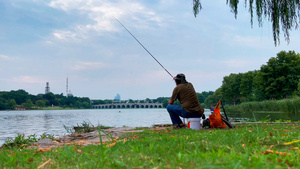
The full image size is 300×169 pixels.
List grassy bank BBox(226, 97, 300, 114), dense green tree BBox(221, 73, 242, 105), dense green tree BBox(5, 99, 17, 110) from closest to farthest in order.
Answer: grassy bank BBox(226, 97, 300, 114) → dense green tree BBox(221, 73, 242, 105) → dense green tree BBox(5, 99, 17, 110)

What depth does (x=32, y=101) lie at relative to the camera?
126312 millimetres

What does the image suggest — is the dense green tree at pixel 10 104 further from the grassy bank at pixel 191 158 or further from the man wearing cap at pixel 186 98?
the grassy bank at pixel 191 158

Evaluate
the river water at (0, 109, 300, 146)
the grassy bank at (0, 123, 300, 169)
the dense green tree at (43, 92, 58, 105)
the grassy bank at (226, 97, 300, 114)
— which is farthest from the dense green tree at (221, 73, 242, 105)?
the dense green tree at (43, 92, 58, 105)

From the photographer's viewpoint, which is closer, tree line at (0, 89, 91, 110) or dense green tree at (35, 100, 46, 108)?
tree line at (0, 89, 91, 110)

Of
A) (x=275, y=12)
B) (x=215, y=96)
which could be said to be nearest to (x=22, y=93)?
(x=215, y=96)

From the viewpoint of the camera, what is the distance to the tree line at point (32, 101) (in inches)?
4577

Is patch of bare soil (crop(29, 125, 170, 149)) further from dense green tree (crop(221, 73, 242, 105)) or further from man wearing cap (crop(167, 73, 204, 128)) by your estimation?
dense green tree (crop(221, 73, 242, 105))

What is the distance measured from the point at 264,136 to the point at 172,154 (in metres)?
1.43

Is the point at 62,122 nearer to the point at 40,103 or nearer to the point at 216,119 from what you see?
the point at 216,119

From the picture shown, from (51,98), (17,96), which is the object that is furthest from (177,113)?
(51,98)

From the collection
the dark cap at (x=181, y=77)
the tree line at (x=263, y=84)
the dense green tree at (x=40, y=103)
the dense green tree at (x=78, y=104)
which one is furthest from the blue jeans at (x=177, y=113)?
the dense green tree at (x=78, y=104)

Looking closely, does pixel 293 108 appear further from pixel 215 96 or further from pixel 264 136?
pixel 215 96

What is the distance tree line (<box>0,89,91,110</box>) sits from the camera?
4577 inches

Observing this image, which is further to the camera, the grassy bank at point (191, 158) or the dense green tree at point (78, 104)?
the dense green tree at point (78, 104)
